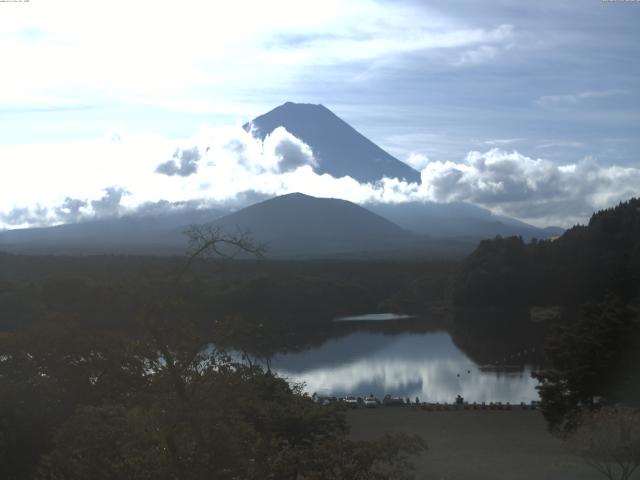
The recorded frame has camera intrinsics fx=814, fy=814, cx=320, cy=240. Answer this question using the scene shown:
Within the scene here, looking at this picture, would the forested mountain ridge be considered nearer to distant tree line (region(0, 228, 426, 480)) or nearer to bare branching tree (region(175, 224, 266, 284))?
distant tree line (region(0, 228, 426, 480))

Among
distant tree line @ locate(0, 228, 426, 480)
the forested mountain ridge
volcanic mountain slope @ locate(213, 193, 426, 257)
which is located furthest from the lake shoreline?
volcanic mountain slope @ locate(213, 193, 426, 257)

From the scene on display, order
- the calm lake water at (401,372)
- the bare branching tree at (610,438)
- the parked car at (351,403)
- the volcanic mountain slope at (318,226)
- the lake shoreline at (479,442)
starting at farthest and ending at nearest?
the volcanic mountain slope at (318,226)
the calm lake water at (401,372)
the parked car at (351,403)
the lake shoreline at (479,442)
the bare branching tree at (610,438)

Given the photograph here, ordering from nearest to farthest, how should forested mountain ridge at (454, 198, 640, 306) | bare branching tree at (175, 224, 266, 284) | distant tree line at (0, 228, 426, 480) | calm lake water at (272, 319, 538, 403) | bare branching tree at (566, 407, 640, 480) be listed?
bare branching tree at (175, 224, 266, 284)
distant tree line at (0, 228, 426, 480)
bare branching tree at (566, 407, 640, 480)
calm lake water at (272, 319, 538, 403)
forested mountain ridge at (454, 198, 640, 306)

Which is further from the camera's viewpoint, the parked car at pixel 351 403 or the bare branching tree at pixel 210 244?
the parked car at pixel 351 403

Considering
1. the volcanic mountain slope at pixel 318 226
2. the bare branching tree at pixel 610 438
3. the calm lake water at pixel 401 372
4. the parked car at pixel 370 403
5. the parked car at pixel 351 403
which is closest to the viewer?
the bare branching tree at pixel 610 438

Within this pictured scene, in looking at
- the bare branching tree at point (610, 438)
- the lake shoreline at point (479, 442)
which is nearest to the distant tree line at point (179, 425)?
the bare branching tree at point (610, 438)

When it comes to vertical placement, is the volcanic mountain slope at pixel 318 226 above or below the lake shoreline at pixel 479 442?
above

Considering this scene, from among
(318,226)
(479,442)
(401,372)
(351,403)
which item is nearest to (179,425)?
(479,442)

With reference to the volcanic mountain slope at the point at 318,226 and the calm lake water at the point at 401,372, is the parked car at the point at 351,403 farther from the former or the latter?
the volcanic mountain slope at the point at 318,226
